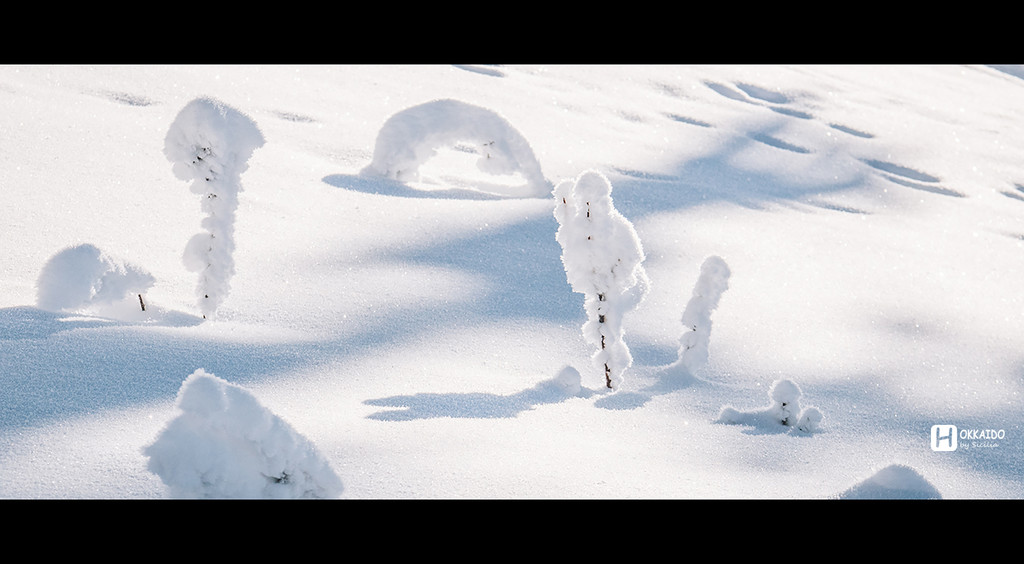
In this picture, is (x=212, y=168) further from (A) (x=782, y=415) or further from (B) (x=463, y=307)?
(A) (x=782, y=415)

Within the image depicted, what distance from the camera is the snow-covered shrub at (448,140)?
7.71 m

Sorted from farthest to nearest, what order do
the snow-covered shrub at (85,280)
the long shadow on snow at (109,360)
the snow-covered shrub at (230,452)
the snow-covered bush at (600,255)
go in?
the snow-covered bush at (600,255) → the snow-covered shrub at (85,280) → the long shadow on snow at (109,360) → the snow-covered shrub at (230,452)

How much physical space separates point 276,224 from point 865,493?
487 centimetres

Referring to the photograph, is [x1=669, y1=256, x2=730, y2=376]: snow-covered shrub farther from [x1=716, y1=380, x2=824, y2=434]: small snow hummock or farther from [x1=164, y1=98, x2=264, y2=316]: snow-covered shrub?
[x1=164, y1=98, x2=264, y2=316]: snow-covered shrub

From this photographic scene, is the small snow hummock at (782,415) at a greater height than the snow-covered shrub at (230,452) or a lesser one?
greater

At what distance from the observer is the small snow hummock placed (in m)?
4.13

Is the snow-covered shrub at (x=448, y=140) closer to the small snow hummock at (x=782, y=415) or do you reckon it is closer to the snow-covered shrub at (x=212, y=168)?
the snow-covered shrub at (x=212, y=168)

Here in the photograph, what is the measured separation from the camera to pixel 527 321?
5.25 metres

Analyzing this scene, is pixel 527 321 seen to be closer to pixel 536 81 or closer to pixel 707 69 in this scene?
pixel 536 81

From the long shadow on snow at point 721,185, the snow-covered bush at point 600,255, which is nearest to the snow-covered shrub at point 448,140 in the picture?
the long shadow on snow at point 721,185

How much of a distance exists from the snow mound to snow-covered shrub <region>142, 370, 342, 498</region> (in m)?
1.88

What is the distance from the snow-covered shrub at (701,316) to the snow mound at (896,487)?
2.01 metres

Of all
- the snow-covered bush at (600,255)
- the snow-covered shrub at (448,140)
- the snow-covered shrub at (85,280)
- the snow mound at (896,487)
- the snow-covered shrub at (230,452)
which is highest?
the snow-covered shrub at (448,140)

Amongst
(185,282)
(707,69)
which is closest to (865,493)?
(185,282)
